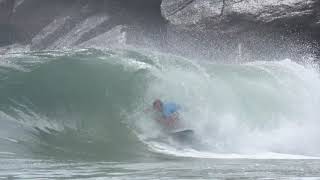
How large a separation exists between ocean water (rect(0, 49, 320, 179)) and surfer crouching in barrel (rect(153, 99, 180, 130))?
20cm

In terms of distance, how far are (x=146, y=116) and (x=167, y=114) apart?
60 cm

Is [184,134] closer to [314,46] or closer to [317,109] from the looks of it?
[317,109]

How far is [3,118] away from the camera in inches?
459

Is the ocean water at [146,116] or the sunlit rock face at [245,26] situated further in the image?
the sunlit rock face at [245,26]

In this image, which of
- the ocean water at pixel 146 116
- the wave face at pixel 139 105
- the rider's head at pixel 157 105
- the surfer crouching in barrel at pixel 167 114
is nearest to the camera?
the ocean water at pixel 146 116

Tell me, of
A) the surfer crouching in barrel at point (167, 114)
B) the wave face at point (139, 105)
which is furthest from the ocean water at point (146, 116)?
the surfer crouching in barrel at point (167, 114)

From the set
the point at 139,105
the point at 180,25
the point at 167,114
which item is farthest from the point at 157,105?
the point at 180,25

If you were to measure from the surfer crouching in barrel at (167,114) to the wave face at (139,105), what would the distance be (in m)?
0.26

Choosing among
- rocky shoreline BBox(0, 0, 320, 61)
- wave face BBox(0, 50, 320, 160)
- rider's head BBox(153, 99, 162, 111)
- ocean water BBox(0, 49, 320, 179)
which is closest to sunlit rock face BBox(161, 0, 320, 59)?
rocky shoreline BBox(0, 0, 320, 61)

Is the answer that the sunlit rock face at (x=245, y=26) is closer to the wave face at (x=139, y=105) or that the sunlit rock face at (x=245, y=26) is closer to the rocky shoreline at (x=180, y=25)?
the rocky shoreline at (x=180, y=25)

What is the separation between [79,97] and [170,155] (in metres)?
3.23

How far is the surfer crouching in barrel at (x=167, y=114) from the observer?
1181 centimetres

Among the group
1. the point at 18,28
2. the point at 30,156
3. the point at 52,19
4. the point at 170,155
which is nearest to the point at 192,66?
the point at 170,155

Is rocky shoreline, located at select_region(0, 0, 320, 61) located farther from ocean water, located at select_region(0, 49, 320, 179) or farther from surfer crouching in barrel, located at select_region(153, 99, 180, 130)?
surfer crouching in barrel, located at select_region(153, 99, 180, 130)
